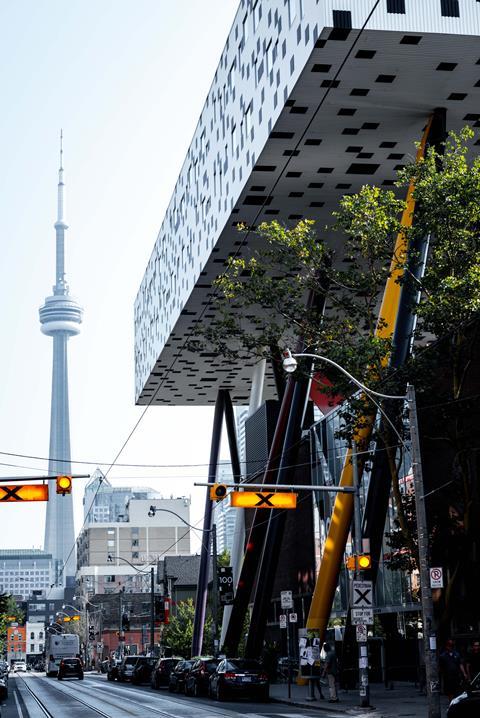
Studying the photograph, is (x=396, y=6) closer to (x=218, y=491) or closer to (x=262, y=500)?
(x=218, y=491)

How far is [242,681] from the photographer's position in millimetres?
38219

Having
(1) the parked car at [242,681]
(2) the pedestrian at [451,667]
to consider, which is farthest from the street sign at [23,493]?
(1) the parked car at [242,681]

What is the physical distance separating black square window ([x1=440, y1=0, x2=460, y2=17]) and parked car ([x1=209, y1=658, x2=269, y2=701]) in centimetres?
2359

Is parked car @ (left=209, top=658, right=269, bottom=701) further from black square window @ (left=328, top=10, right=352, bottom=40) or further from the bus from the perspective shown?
the bus

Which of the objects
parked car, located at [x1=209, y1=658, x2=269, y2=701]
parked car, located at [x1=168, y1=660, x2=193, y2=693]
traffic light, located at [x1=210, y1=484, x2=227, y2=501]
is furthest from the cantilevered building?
parked car, located at [x1=209, y1=658, x2=269, y2=701]

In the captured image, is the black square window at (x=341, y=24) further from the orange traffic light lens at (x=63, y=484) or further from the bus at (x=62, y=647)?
the bus at (x=62, y=647)

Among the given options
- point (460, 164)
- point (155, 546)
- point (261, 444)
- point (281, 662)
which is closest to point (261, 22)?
point (460, 164)

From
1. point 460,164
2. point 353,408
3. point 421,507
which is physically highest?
point 460,164

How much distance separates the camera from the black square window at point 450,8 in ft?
111

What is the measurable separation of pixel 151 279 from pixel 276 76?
3773 cm

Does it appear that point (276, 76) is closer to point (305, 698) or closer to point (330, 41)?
point (330, 41)

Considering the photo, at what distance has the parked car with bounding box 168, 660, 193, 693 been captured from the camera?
49375 mm

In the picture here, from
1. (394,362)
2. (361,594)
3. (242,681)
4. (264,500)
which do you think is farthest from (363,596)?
(242,681)

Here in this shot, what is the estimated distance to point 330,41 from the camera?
33.8 meters
